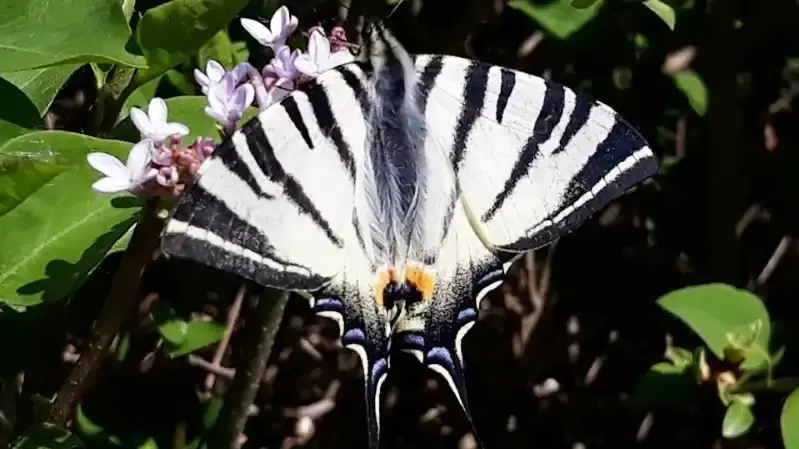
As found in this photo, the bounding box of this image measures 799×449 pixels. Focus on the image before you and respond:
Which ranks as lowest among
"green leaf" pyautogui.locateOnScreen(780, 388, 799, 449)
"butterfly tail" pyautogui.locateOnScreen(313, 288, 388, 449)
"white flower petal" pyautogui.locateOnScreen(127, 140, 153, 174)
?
"green leaf" pyautogui.locateOnScreen(780, 388, 799, 449)

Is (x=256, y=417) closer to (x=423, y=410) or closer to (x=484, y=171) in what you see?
(x=423, y=410)

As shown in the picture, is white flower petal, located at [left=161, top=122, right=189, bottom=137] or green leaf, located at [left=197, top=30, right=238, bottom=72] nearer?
white flower petal, located at [left=161, top=122, right=189, bottom=137]

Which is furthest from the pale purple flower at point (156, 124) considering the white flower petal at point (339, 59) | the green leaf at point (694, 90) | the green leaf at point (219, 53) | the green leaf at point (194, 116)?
the green leaf at point (694, 90)

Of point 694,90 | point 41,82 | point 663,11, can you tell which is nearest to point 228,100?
point 41,82

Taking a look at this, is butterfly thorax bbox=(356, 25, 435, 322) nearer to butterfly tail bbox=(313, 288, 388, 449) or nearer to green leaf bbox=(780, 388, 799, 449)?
butterfly tail bbox=(313, 288, 388, 449)

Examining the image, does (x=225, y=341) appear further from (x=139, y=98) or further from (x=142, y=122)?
(x=142, y=122)

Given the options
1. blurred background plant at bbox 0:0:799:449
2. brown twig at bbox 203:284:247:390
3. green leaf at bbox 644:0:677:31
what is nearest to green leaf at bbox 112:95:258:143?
blurred background plant at bbox 0:0:799:449
